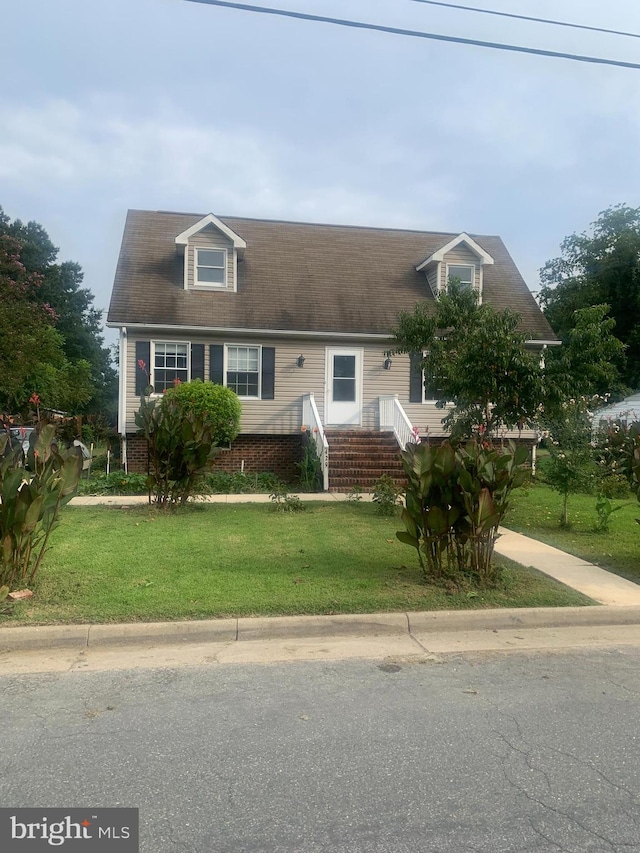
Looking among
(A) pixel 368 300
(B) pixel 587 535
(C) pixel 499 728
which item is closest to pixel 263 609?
(C) pixel 499 728

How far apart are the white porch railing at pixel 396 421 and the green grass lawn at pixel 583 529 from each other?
2.78m

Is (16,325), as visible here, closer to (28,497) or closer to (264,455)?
(264,455)

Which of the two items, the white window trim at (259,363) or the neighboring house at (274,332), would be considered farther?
the white window trim at (259,363)

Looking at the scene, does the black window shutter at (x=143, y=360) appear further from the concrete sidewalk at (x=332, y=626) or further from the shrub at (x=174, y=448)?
the concrete sidewalk at (x=332, y=626)

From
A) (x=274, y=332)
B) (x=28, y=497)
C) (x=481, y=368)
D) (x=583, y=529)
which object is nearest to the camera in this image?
(x=28, y=497)

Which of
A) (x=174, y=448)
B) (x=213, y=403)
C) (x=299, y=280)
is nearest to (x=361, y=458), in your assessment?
(x=213, y=403)

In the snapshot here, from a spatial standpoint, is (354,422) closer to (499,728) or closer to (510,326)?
(510,326)

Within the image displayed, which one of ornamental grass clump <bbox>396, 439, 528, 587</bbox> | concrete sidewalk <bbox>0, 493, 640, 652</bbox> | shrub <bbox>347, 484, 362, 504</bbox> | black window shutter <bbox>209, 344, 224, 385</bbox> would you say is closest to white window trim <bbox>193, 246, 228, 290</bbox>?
black window shutter <bbox>209, 344, 224, 385</bbox>

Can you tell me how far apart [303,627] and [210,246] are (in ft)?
46.1

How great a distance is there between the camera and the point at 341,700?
14.0 feet

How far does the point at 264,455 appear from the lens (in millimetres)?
17047

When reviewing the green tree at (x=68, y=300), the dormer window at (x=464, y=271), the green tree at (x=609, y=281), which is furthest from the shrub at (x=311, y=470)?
the green tree at (x=68, y=300)

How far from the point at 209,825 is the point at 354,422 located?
14896 mm

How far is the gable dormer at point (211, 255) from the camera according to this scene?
57.6ft
